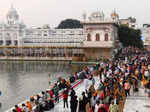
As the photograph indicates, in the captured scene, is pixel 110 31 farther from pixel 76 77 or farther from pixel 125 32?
pixel 76 77

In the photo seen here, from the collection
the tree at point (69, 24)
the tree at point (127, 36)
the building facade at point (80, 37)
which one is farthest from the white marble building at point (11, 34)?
the tree at point (127, 36)

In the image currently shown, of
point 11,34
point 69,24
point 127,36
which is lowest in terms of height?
point 127,36

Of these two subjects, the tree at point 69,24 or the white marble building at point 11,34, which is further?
the tree at point 69,24

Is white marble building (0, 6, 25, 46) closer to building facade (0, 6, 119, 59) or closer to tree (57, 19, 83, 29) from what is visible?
building facade (0, 6, 119, 59)

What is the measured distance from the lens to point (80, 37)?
76938 millimetres

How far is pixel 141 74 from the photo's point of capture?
14.6 meters

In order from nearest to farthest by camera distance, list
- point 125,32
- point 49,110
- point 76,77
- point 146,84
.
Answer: point 49,110 < point 146,84 < point 76,77 < point 125,32

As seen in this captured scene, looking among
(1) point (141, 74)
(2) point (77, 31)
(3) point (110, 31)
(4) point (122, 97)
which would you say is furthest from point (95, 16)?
(2) point (77, 31)

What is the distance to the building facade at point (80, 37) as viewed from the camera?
123 ft

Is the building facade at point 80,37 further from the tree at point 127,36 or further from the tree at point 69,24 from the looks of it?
the tree at point 69,24

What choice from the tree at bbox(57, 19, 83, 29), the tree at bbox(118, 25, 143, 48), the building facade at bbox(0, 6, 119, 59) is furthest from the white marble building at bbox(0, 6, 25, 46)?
the tree at bbox(118, 25, 143, 48)

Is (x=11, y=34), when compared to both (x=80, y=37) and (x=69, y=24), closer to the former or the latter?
(x=80, y=37)

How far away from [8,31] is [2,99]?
223 feet

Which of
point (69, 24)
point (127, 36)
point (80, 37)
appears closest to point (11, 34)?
point (80, 37)
